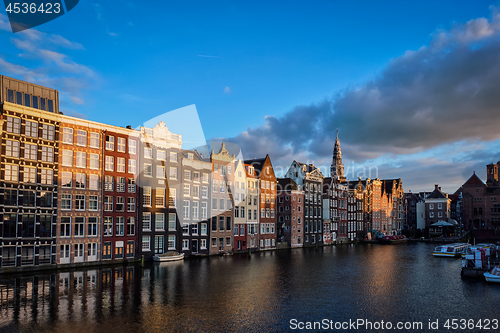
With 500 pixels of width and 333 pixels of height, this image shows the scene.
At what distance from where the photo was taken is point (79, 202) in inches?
2479

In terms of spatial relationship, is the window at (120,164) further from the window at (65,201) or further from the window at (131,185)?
the window at (65,201)

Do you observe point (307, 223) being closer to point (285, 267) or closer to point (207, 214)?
point (207, 214)

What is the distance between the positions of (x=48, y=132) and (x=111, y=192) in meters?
13.7

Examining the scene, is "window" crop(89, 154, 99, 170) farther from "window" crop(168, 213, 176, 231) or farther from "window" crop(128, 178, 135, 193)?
"window" crop(168, 213, 176, 231)

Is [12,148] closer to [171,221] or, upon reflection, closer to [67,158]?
[67,158]

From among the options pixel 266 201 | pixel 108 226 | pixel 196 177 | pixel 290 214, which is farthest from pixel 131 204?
pixel 290 214

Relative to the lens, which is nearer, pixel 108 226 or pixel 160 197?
pixel 108 226

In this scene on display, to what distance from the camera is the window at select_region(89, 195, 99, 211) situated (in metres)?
64.4

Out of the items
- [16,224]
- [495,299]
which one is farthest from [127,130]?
[495,299]

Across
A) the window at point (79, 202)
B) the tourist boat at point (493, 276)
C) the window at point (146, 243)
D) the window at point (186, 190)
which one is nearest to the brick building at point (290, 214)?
the window at point (186, 190)

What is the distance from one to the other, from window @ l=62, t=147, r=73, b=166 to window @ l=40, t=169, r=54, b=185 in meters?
2.62

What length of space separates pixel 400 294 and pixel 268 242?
2353 inches

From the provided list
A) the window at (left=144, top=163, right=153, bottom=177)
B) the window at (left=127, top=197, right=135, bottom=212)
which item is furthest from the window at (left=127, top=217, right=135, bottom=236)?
the window at (left=144, top=163, right=153, bottom=177)

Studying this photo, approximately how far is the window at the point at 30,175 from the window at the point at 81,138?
821cm
